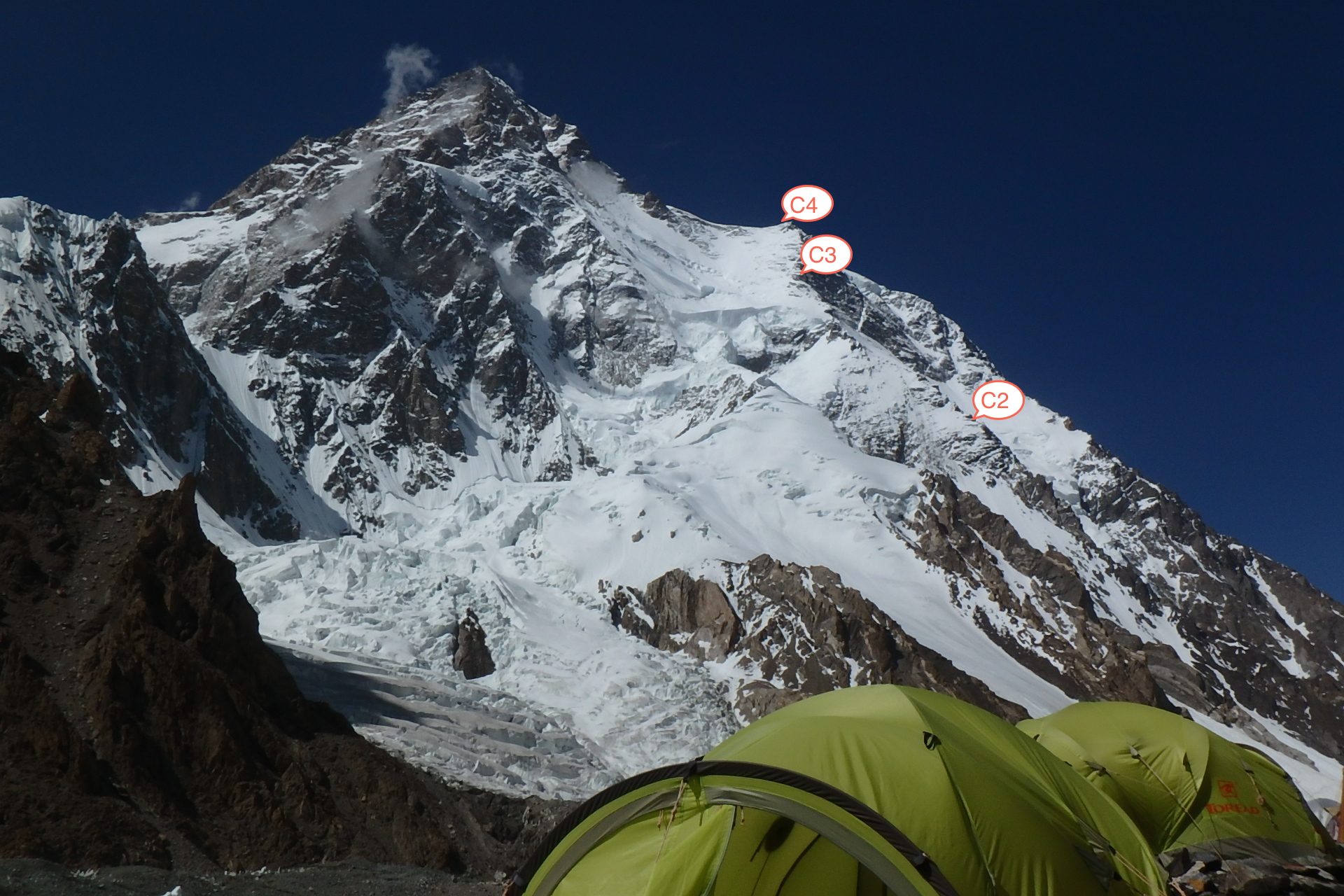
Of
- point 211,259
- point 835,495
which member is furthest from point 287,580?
point 211,259

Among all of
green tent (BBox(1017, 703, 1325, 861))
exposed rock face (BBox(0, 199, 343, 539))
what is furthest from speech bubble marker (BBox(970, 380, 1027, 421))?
exposed rock face (BBox(0, 199, 343, 539))

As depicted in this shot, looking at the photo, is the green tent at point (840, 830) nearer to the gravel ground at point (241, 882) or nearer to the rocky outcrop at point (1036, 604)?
the gravel ground at point (241, 882)

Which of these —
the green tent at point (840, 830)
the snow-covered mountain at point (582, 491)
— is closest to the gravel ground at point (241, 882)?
A: the green tent at point (840, 830)

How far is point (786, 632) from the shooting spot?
74.8 meters

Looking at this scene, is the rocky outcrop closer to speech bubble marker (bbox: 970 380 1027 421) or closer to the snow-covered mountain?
the snow-covered mountain

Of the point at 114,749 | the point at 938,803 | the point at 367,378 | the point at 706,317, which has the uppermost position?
the point at 706,317

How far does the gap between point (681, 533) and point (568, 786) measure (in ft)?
149

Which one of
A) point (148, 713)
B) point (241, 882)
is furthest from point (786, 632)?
point (241, 882)

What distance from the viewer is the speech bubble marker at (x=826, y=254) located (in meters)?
37.4

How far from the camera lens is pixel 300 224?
148 metres

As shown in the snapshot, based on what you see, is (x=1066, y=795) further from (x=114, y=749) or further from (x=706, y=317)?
(x=706, y=317)

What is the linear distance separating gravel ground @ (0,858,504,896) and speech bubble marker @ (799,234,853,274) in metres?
25.2

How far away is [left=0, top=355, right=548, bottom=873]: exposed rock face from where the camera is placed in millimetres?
19797

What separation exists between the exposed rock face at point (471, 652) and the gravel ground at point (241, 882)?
128 ft
